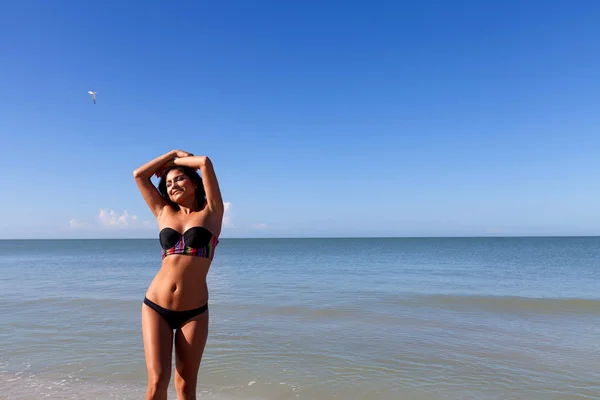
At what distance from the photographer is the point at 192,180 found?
3650 mm

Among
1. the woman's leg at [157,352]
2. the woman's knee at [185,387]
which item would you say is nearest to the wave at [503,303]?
the woman's knee at [185,387]

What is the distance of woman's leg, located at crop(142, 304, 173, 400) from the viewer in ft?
10.1

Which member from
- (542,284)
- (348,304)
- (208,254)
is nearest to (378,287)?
(348,304)

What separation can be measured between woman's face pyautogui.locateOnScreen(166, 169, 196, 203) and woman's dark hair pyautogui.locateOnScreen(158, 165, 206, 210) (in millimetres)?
45

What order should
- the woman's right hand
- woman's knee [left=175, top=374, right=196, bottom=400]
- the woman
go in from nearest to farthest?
the woman → woman's knee [left=175, top=374, right=196, bottom=400] → the woman's right hand

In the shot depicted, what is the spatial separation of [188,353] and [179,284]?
534 millimetres

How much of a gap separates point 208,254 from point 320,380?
3.82 m

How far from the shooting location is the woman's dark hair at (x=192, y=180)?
11.9ft

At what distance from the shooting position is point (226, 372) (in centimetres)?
662

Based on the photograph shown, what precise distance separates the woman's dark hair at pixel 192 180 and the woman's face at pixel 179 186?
0.04 meters

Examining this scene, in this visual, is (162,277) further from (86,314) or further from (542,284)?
(542,284)

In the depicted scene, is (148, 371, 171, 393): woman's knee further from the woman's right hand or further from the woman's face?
the woman's right hand

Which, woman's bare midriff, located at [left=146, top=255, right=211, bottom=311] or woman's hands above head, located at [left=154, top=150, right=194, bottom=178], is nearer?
woman's bare midriff, located at [left=146, top=255, right=211, bottom=311]

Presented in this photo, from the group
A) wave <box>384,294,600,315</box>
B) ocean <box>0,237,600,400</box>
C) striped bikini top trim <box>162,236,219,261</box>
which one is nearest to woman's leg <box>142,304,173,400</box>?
striped bikini top trim <box>162,236,219,261</box>
